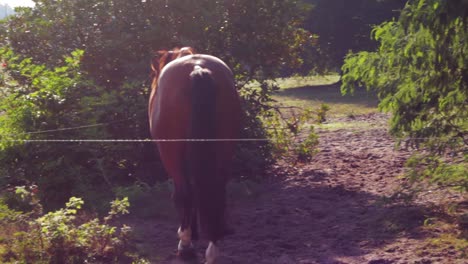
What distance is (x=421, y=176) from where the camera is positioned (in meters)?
5.68

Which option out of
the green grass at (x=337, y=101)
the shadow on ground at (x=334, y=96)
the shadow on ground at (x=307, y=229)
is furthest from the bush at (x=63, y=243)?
the shadow on ground at (x=334, y=96)

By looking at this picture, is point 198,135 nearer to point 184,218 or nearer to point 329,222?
point 184,218

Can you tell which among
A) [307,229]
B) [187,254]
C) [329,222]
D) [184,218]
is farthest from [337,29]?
[187,254]

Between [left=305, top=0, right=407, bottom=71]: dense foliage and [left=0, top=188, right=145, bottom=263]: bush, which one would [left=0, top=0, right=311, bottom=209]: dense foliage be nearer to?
[left=0, top=188, right=145, bottom=263]: bush

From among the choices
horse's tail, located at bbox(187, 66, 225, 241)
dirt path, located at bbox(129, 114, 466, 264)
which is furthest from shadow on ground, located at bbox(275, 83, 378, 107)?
horse's tail, located at bbox(187, 66, 225, 241)

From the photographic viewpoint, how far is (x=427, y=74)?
505 cm

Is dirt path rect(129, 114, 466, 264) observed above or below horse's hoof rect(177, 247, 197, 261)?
below

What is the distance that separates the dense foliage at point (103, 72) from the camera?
694 cm

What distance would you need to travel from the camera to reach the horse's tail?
445 centimetres

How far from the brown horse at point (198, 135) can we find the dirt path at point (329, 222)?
0.59 metres

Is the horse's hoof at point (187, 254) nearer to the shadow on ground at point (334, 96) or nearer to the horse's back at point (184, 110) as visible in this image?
the horse's back at point (184, 110)

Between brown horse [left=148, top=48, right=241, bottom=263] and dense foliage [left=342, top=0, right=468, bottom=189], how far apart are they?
162 cm

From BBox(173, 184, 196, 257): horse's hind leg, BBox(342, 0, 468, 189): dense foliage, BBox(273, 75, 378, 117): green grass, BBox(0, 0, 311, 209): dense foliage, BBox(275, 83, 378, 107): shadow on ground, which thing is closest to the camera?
BBox(342, 0, 468, 189): dense foliage

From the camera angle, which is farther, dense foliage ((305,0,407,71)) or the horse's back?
dense foliage ((305,0,407,71))
